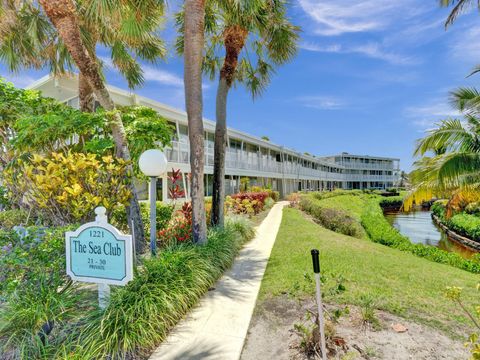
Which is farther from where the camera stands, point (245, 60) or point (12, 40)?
point (245, 60)

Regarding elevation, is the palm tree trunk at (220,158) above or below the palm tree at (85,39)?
below

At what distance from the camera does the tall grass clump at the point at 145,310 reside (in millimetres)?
3297

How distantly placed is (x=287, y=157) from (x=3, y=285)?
37661 mm

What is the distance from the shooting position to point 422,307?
15.6ft

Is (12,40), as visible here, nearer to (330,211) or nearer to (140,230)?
(140,230)

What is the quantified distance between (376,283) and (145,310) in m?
4.65

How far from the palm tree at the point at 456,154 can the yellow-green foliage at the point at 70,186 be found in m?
10.0

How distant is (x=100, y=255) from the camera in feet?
13.0

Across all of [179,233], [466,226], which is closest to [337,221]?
[466,226]

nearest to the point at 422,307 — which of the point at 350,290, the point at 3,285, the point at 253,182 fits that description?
the point at 350,290

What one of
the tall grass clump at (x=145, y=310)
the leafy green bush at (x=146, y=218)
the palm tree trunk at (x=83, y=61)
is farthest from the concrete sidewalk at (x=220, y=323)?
the leafy green bush at (x=146, y=218)

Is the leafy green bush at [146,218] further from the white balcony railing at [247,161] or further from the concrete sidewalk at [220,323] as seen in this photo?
the concrete sidewalk at [220,323]

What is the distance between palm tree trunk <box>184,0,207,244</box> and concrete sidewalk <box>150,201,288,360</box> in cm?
163

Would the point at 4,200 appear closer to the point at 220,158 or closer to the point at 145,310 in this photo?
the point at 220,158
